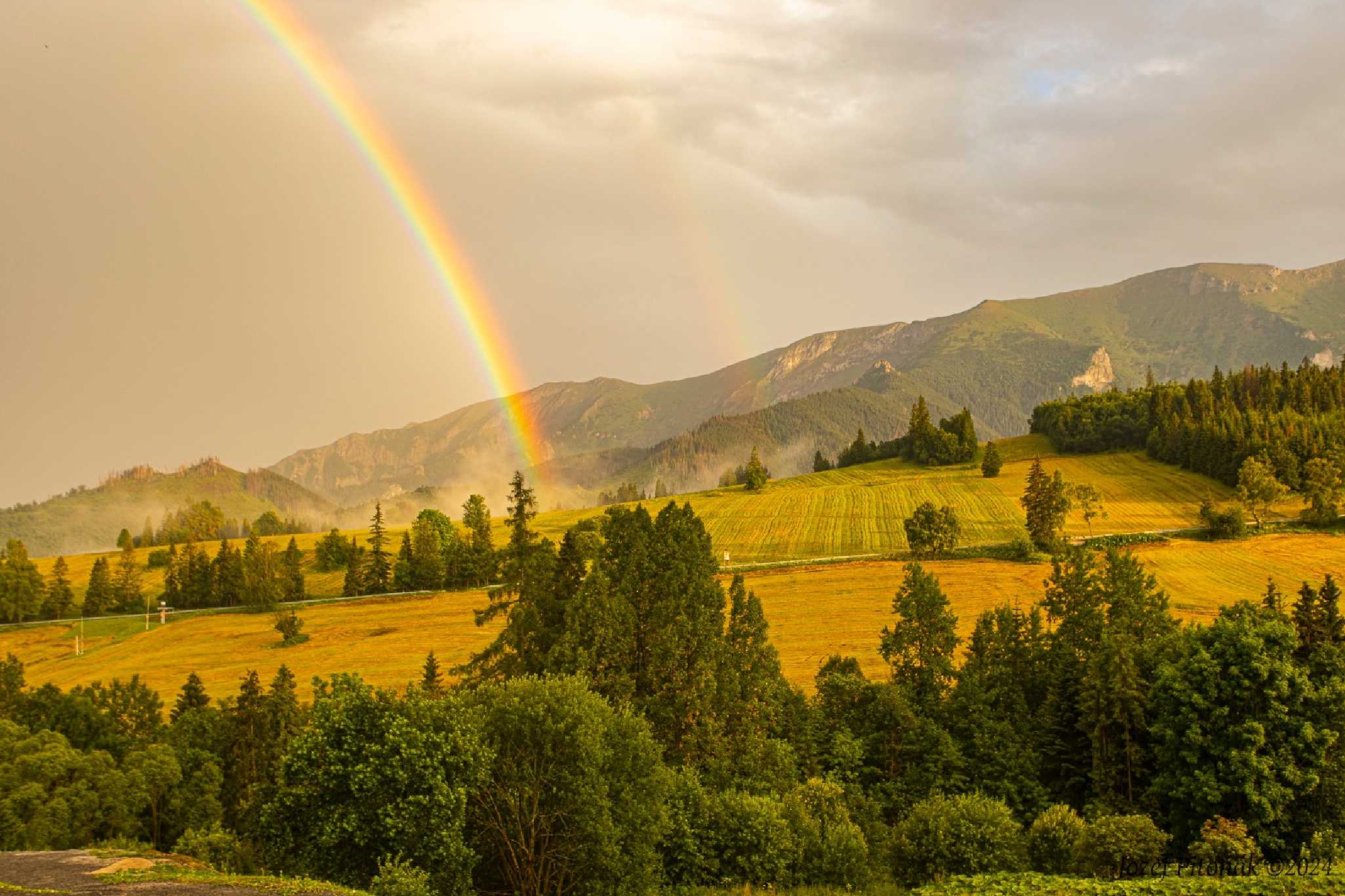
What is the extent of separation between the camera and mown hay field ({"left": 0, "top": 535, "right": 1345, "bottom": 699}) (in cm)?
9461

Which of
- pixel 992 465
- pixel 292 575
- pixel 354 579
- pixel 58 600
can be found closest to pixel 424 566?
pixel 354 579

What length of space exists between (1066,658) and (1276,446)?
438 feet

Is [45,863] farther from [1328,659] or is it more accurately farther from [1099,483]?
[1099,483]

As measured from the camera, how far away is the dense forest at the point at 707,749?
3047 centimetres

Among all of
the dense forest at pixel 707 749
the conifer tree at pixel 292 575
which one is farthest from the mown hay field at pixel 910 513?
the dense forest at pixel 707 749

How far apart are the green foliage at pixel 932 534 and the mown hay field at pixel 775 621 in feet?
14.8

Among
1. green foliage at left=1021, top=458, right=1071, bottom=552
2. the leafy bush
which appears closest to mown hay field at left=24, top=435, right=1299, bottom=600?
the leafy bush

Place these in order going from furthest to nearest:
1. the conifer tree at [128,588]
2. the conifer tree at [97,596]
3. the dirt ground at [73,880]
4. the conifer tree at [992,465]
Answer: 1. the conifer tree at [992,465]
2. the conifer tree at [128,588]
3. the conifer tree at [97,596]
4. the dirt ground at [73,880]

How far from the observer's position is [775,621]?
10169cm

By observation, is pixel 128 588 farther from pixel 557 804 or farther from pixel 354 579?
pixel 557 804

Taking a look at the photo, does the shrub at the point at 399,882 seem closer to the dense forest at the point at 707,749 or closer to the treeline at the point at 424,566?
the dense forest at the point at 707,749

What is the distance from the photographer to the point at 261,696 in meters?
60.0

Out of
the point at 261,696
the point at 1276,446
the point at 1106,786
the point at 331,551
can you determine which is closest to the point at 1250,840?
the point at 1106,786

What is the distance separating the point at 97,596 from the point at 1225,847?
19055 cm
